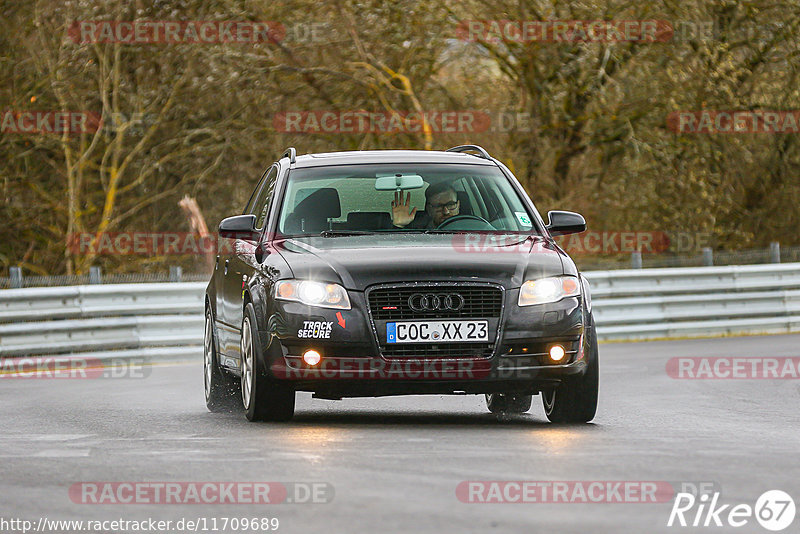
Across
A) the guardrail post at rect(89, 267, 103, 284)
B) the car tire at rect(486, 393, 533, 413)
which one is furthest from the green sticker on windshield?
the guardrail post at rect(89, 267, 103, 284)

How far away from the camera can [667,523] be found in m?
6.30

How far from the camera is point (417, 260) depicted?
9734mm

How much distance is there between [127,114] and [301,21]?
Answer: 3.39 metres

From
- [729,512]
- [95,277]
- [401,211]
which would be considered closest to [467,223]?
[401,211]

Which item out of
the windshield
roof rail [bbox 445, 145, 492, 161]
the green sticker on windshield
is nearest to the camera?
the windshield

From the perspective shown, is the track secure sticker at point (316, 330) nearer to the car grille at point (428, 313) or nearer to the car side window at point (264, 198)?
the car grille at point (428, 313)

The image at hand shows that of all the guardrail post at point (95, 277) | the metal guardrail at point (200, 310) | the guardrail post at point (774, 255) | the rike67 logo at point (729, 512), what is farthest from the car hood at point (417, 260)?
the guardrail post at point (774, 255)

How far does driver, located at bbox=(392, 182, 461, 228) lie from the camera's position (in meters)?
10.9

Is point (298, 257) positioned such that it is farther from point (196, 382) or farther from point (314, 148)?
point (314, 148)

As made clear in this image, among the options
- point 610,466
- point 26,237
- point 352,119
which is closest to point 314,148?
point 352,119

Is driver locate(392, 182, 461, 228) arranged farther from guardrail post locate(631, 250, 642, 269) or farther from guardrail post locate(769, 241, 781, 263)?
guardrail post locate(769, 241, 781, 263)

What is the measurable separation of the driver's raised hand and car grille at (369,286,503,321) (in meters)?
1.29

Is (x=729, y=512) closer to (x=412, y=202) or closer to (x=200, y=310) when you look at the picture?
(x=412, y=202)

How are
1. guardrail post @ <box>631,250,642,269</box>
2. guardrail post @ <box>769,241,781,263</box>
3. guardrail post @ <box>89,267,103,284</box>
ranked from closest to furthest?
guardrail post @ <box>89,267,103,284</box>
guardrail post @ <box>631,250,642,269</box>
guardrail post @ <box>769,241,781,263</box>
